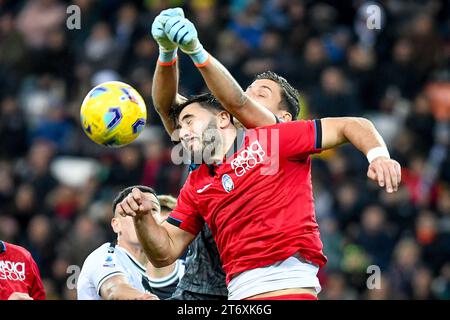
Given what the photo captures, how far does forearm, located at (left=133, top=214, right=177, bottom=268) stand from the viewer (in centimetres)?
606

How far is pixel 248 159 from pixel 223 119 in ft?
1.34

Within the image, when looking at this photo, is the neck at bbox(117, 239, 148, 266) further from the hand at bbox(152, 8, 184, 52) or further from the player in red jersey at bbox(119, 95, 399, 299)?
the hand at bbox(152, 8, 184, 52)

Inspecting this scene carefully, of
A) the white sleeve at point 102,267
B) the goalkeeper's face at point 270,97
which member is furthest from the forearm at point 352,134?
the white sleeve at point 102,267

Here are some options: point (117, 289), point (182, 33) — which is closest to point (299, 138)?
point (182, 33)

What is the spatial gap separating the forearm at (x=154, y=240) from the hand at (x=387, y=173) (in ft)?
4.58

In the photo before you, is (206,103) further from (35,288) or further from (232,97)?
(35,288)

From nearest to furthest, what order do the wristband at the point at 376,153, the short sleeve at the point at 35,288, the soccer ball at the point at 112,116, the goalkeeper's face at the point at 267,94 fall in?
the wristband at the point at 376,153, the soccer ball at the point at 112,116, the short sleeve at the point at 35,288, the goalkeeper's face at the point at 267,94

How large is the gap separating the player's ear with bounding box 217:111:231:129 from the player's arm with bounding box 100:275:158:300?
113cm

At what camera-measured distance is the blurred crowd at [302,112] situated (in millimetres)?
11953

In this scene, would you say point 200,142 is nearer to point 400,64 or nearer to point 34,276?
point 34,276

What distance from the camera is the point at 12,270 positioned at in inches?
256

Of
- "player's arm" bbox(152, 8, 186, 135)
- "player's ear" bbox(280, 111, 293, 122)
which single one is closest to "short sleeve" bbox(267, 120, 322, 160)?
"player's ear" bbox(280, 111, 293, 122)

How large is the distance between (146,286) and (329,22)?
7.61m

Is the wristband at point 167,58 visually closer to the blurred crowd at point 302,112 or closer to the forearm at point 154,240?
the forearm at point 154,240
